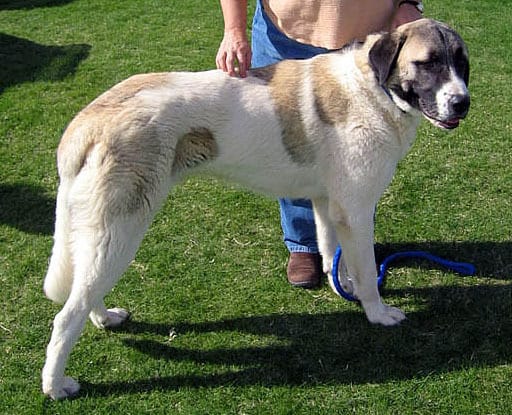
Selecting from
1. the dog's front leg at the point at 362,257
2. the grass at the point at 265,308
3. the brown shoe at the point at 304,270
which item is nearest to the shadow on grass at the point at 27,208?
the grass at the point at 265,308

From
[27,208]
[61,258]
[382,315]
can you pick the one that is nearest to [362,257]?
[382,315]

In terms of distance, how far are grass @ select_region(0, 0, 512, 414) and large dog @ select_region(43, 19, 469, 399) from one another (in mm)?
483

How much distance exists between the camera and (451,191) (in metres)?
5.15

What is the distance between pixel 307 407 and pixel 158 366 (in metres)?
0.84

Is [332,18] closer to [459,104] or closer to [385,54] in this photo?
[385,54]

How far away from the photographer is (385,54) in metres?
3.28

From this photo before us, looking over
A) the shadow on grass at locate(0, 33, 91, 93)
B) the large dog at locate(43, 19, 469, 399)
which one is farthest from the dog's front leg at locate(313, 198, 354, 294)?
the shadow on grass at locate(0, 33, 91, 93)

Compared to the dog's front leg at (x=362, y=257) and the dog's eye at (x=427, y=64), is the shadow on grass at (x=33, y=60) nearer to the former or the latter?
the dog's front leg at (x=362, y=257)

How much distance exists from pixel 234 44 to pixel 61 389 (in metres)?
1.98

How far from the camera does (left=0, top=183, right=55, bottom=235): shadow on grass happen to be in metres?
4.89

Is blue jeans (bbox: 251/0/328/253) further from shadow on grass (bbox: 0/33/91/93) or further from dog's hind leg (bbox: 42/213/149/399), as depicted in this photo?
shadow on grass (bbox: 0/33/91/93)

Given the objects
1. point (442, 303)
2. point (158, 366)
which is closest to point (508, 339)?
point (442, 303)

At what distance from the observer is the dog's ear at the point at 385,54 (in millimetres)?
3275

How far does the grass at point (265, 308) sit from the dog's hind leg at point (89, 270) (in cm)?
30
